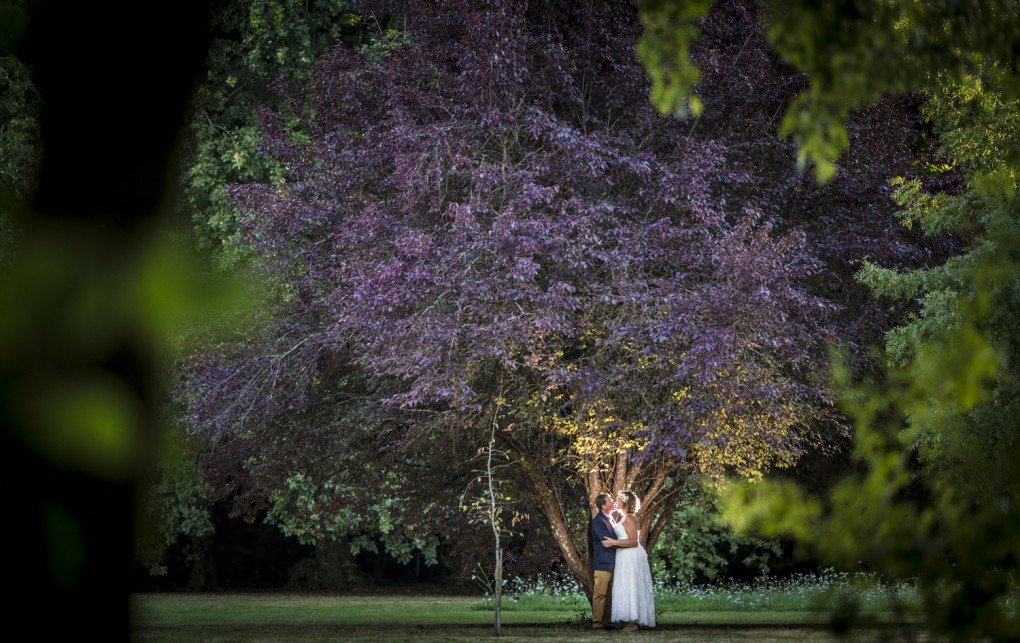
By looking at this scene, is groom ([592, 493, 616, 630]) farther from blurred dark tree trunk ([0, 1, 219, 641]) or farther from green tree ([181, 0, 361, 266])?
blurred dark tree trunk ([0, 1, 219, 641])

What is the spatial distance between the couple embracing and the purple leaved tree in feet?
2.62

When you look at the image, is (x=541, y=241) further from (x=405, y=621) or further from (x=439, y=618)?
(x=439, y=618)

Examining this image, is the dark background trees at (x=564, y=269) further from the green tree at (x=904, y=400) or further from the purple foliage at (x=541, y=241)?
the green tree at (x=904, y=400)

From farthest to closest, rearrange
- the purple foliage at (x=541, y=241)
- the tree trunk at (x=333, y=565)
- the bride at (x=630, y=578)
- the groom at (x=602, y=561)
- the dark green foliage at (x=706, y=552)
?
the tree trunk at (x=333, y=565) → the dark green foliage at (x=706, y=552) → the groom at (x=602, y=561) → the bride at (x=630, y=578) → the purple foliage at (x=541, y=241)

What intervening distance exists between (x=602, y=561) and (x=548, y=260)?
3.92 meters

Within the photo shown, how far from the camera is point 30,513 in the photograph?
162 centimetres

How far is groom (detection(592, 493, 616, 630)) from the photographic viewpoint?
597 inches

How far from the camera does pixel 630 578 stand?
15.2 metres

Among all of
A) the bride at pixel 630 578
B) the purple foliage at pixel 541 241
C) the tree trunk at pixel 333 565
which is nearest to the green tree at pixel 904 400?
the purple foliage at pixel 541 241

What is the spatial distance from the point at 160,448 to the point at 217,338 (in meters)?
15.0

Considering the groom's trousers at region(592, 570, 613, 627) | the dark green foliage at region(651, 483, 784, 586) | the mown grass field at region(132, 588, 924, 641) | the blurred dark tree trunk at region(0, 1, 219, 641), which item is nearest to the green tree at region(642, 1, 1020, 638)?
the blurred dark tree trunk at region(0, 1, 219, 641)

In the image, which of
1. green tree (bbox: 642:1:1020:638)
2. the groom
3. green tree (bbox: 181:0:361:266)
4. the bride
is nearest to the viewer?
green tree (bbox: 642:1:1020:638)

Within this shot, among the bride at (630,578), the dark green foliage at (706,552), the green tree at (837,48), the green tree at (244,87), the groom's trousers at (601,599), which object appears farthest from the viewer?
the dark green foliage at (706,552)

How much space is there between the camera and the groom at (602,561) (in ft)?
49.8
